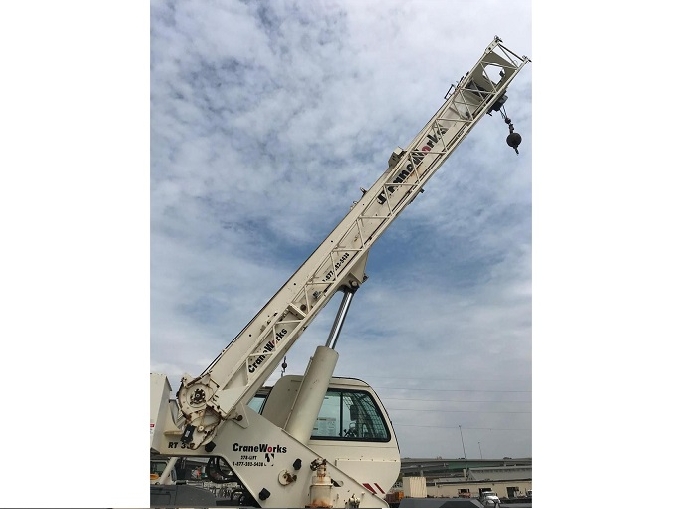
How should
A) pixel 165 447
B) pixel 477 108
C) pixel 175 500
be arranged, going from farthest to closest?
pixel 477 108 < pixel 175 500 < pixel 165 447

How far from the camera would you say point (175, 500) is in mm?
6660

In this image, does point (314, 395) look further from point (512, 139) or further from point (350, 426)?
point (512, 139)

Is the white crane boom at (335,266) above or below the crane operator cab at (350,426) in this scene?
above

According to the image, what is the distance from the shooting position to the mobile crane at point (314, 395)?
6121mm

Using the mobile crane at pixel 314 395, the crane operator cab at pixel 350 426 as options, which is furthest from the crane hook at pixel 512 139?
the crane operator cab at pixel 350 426

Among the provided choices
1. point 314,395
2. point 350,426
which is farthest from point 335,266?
point 350,426

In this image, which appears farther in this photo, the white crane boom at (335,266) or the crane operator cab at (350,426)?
the crane operator cab at (350,426)

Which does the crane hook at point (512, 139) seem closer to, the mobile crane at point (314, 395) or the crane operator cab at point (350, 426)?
the mobile crane at point (314, 395)

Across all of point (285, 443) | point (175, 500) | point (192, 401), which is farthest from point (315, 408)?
point (175, 500)

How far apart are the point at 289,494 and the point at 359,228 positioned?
149 inches

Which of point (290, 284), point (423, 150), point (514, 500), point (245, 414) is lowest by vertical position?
point (514, 500)

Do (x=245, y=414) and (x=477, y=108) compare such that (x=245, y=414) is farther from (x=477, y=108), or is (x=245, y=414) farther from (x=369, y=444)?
(x=477, y=108)

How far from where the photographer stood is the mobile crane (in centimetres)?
612

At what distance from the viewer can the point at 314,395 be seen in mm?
6816
